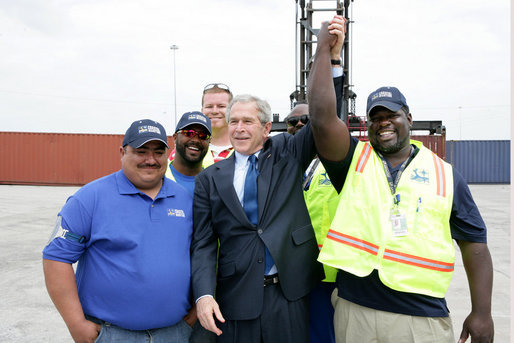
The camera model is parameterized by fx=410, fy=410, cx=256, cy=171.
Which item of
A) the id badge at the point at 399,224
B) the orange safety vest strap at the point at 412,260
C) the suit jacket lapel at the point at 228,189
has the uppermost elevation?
the suit jacket lapel at the point at 228,189

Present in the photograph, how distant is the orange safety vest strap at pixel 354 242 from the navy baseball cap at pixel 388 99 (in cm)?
73

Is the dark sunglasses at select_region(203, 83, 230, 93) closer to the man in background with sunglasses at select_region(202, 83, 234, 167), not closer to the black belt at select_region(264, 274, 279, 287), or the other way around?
the man in background with sunglasses at select_region(202, 83, 234, 167)

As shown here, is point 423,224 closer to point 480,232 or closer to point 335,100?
point 480,232

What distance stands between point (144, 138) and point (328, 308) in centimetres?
154

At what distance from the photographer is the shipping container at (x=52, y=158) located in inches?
898

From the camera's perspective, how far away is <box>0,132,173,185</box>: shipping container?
22.8 meters

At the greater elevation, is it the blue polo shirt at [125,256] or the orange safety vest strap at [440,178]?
the orange safety vest strap at [440,178]

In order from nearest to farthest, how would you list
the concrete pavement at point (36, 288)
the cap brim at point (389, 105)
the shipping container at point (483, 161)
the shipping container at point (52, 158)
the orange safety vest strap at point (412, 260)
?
the orange safety vest strap at point (412, 260)
the cap brim at point (389, 105)
the concrete pavement at point (36, 288)
the shipping container at point (52, 158)
the shipping container at point (483, 161)

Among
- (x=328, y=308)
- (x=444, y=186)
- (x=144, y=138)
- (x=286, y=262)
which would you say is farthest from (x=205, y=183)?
(x=444, y=186)

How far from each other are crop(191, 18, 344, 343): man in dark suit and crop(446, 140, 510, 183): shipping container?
1059 inches

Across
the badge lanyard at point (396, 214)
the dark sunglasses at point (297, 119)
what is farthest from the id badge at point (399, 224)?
the dark sunglasses at point (297, 119)

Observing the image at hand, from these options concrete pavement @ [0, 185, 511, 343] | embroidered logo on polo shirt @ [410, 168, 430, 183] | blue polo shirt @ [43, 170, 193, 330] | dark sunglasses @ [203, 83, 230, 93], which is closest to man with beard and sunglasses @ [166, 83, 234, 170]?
dark sunglasses @ [203, 83, 230, 93]

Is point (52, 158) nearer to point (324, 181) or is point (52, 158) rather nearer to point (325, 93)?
point (324, 181)

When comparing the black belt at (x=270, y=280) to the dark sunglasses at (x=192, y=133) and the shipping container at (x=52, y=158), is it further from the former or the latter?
the shipping container at (x=52, y=158)
